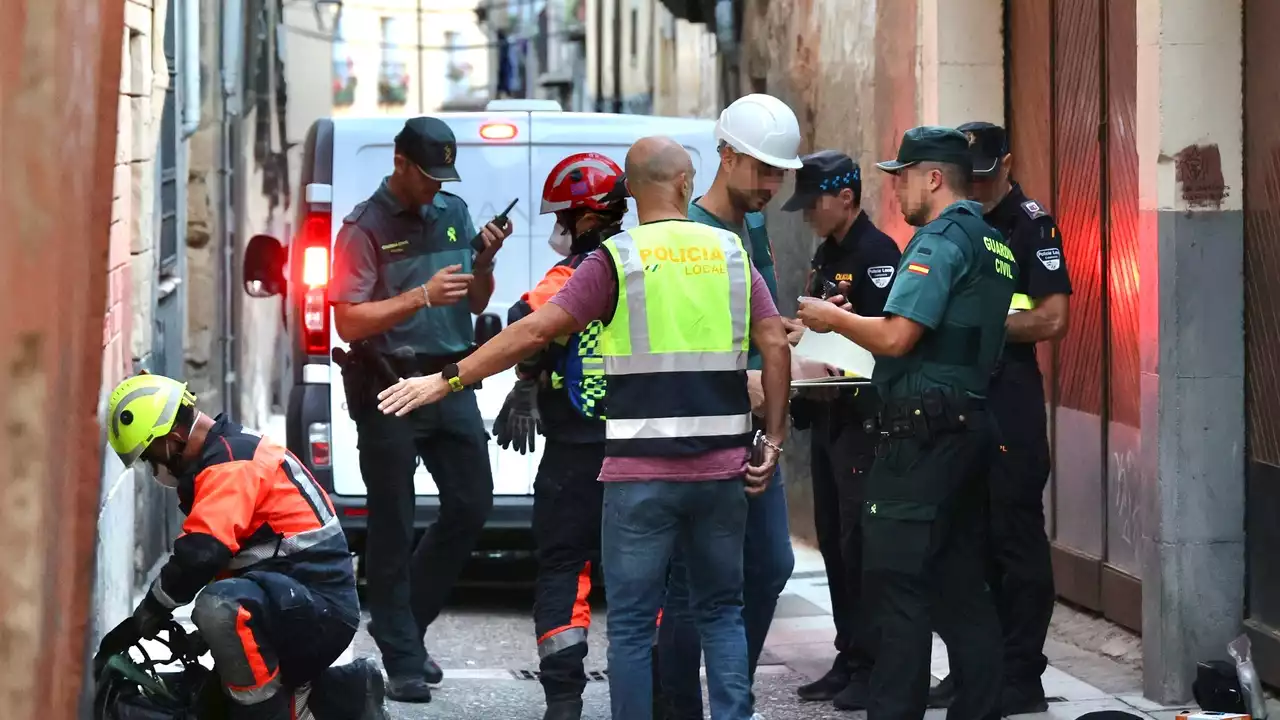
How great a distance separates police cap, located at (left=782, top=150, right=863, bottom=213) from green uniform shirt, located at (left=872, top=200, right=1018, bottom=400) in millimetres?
1189

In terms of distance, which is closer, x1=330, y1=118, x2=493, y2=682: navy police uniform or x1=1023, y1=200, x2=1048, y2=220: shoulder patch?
x1=1023, y1=200, x2=1048, y2=220: shoulder patch

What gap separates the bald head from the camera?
501 centimetres

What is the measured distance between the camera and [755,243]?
564cm

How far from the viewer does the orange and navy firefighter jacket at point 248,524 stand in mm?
4844

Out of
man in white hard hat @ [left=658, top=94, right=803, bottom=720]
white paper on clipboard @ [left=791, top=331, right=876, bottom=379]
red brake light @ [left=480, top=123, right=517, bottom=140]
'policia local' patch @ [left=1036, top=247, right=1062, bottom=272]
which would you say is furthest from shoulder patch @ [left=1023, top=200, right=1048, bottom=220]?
red brake light @ [left=480, top=123, right=517, bottom=140]

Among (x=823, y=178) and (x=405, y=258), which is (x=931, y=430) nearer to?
(x=823, y=178)

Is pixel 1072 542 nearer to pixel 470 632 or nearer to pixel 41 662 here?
pixel 470 632

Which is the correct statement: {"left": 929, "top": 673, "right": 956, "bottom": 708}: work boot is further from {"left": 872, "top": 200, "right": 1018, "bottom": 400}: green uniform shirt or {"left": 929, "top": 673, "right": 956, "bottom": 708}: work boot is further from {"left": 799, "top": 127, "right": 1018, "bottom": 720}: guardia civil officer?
{"left": 872, "top": 200, "right": 1018, "bottom": 400}: green uniform shirt

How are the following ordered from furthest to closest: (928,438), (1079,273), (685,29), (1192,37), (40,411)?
(685,29)
(1079,273)
(1192,37)
(928,438)
(40,411)

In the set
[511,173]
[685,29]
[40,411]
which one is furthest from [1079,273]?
[685,29]

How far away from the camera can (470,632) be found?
25.9 ft

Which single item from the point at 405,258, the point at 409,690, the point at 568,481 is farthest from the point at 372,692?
the point at 405,258

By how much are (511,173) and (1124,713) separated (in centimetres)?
373

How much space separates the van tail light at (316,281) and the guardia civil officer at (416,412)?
52.2 inches
